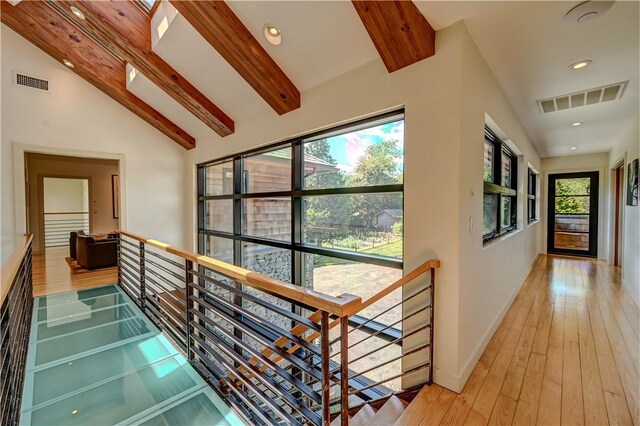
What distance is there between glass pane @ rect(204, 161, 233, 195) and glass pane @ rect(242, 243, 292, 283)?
1.03m

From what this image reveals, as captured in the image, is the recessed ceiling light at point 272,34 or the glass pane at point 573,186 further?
the glass pane at point 573,186

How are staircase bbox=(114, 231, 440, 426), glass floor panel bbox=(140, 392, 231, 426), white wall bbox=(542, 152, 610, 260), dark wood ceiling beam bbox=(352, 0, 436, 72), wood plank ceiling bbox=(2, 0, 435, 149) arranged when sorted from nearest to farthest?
staircase bbox=(114, 231, 440, 426)
glass floor panel bbox=(140, 392, 231, 426)
dark wood ceiling beam bbox=(352, 0, 436, 72)
wood plank ceiling bbox=(2, 0, 435, 149)
white wall bbox=(542, 152, 610, 260)

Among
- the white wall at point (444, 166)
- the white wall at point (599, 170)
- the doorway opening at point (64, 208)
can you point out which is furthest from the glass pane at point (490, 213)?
the doorway opening at point (64, 208)

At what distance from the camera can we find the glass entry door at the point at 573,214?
595 cm

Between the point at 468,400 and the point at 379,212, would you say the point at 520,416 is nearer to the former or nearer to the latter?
the point at 468,400

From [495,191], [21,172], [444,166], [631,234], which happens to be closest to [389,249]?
[444,166]

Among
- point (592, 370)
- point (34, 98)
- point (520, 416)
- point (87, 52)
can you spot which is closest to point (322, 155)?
point (520, 416)

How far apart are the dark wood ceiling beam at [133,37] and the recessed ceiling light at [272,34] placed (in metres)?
1.45

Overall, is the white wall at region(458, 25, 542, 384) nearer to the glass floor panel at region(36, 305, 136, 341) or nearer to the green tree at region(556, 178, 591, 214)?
the glass floor panel at region(36, 305, 136, 341)

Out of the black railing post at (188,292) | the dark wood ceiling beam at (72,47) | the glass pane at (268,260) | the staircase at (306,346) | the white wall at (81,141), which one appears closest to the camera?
the staircase at (306,346)

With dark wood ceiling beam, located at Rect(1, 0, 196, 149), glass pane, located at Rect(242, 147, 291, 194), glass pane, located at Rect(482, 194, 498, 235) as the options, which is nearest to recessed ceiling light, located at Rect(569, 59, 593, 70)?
glass pane, located at Rect(482, 194, 498, 235)

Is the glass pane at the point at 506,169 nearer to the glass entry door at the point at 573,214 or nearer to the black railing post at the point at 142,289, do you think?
the glass entry door at the point at 573,214

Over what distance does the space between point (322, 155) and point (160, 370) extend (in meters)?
2.31

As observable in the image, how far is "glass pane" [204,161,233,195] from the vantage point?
4.41 m
